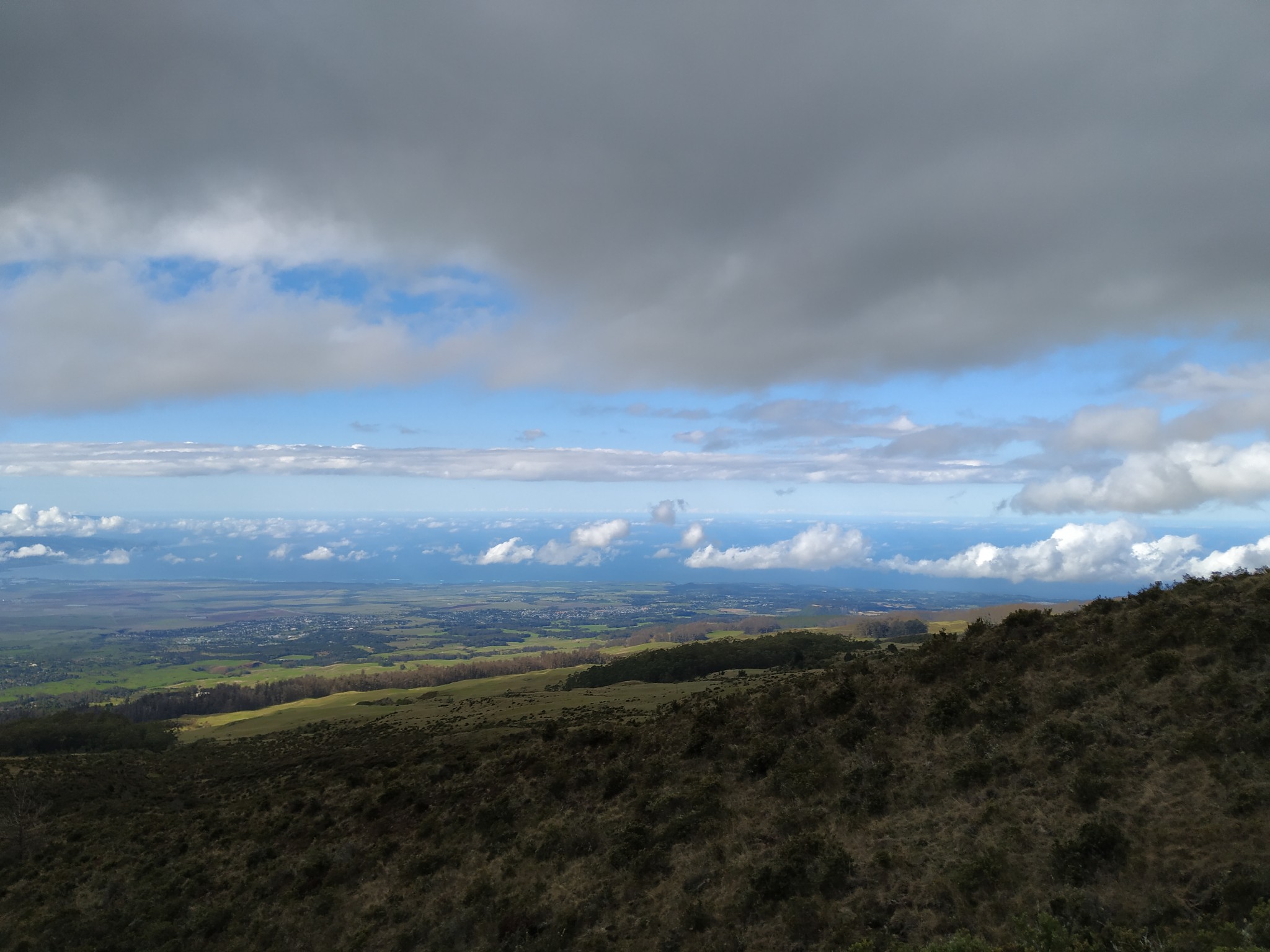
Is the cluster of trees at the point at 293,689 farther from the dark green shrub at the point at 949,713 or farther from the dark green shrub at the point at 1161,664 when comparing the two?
the dark green shrub at the point at 1161,664

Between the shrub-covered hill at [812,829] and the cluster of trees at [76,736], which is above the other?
the shrub-covered hill at [812,829]

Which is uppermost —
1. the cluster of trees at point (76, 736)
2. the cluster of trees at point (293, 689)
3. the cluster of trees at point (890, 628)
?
the cluster of trees at point (890, 628)

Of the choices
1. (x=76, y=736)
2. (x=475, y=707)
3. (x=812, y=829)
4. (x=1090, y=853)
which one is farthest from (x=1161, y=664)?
(x=76, y=736)

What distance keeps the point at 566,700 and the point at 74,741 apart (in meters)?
63.8

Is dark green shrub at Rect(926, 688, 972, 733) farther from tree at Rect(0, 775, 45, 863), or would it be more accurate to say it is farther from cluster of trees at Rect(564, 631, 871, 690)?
cluster of trees at Rect(564, 631, 871, 690)

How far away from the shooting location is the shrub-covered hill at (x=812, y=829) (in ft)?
38.7

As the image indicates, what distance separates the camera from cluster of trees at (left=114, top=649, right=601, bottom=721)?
120 metres

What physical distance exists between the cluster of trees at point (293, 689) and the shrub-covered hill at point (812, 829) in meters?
95.9

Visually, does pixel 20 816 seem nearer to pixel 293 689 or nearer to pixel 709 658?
pixel 709 658

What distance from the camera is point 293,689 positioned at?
139000 mm

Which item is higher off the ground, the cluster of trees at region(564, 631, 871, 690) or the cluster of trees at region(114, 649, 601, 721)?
the cluster of trees at region(564, 631, 871, 690)

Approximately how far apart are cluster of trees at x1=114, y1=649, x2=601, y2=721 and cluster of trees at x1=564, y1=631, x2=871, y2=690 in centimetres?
4321

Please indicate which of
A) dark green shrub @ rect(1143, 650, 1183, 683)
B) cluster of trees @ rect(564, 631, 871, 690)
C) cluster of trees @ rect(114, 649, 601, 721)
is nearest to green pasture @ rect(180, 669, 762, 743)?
cluster of trees @ rect(564, 631, 871, 690)

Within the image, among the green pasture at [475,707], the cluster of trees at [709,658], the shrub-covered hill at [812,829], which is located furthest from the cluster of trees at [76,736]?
the cluster of trees at [709,658]
